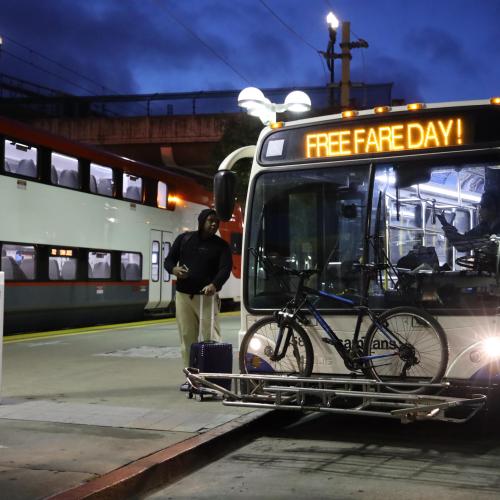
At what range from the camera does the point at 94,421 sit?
667 centimetres

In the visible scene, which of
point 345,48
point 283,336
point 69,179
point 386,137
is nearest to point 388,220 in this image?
point 386,137

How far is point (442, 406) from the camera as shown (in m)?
5.30

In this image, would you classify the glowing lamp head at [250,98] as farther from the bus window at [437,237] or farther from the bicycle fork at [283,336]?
the bicycle fork at [283,336]

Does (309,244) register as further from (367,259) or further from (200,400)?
(200,400)

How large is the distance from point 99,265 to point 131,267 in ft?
4.16

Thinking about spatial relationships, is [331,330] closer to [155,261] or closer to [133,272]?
[133,272]

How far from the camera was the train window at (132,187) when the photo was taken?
17875mm

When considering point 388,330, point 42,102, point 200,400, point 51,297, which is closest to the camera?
point 388,330

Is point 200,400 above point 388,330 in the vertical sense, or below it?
below

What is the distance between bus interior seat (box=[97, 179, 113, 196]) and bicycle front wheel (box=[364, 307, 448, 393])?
1193 centimetres

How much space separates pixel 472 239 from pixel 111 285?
1251cm

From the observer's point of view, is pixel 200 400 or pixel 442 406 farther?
pixel 200 400

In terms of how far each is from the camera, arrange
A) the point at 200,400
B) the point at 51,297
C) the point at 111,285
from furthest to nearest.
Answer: the point at 111,285, the point at 51,297, the point at 200,400

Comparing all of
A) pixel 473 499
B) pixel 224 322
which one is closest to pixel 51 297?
pixel 224 322
